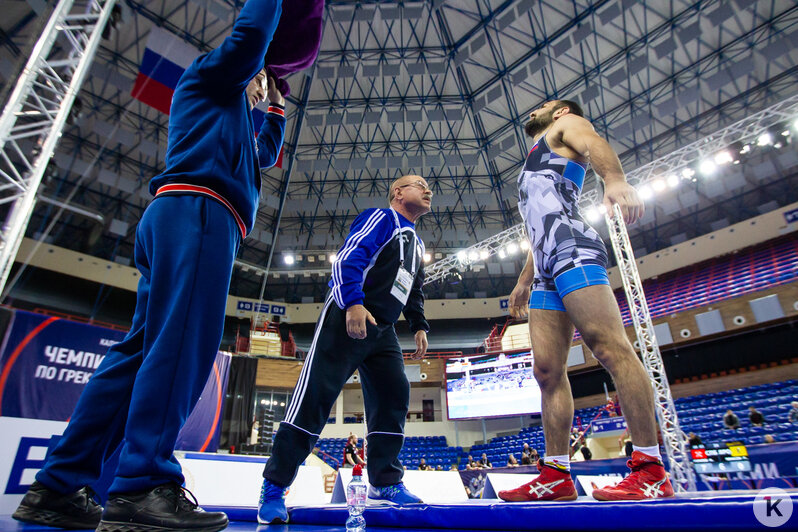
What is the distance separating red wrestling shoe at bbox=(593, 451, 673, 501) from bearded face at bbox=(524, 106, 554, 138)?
158cm

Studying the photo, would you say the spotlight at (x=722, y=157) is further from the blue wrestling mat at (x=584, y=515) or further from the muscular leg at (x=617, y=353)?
the blue wrestling mat at (x=584, y=515)

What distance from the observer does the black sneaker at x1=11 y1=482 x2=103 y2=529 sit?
1.14m

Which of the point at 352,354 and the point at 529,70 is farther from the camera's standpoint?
the point at 529,70

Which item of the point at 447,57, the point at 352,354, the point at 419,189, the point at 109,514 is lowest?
the point at 109,514

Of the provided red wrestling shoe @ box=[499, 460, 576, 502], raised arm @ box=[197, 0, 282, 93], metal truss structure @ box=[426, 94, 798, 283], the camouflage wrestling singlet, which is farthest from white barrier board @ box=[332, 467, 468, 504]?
metal truss structure @ box=[426, 94, 798, 283]

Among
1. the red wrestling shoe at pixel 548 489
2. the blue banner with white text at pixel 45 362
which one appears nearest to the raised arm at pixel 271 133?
the red wrestling shoe at pixel 548 489

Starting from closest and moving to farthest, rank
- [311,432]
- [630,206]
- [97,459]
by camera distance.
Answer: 1. [97,459]
2. [630,206]
3. [311,432]

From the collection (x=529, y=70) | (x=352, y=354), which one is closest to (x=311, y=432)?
(x=352, y=354)

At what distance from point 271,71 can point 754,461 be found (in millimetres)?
7814

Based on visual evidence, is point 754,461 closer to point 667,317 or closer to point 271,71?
point 271,71

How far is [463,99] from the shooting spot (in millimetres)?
14711

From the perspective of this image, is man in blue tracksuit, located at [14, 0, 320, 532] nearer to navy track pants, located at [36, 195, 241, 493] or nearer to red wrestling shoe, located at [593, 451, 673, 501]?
navy track pants, located at [36, 195, 241, 493]

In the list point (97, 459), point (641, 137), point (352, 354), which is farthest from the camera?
point (641, 137)

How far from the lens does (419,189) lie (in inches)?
95.0
